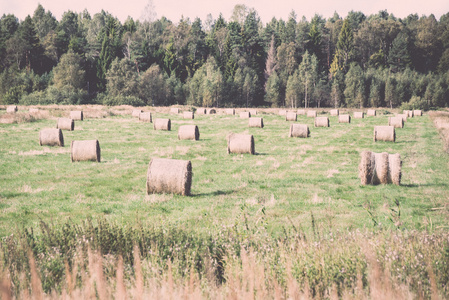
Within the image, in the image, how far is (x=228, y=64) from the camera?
112 meters

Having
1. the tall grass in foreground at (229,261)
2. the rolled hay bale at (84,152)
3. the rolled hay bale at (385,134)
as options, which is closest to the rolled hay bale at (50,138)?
the rolled hay bale at (84,152)

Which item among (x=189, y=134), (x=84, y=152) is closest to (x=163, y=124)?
(x=189, y=134)

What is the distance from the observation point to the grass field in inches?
351

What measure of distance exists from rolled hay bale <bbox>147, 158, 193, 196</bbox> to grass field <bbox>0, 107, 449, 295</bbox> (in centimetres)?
43

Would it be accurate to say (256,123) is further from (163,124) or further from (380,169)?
(380,169)

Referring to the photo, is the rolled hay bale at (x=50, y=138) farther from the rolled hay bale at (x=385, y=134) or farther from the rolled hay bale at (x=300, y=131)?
the rolled hay bale at (x=385, y=134)

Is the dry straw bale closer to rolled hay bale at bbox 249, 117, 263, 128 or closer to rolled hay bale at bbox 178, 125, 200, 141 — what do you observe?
rolled hay bale at bbox 178, 125, 200, 141

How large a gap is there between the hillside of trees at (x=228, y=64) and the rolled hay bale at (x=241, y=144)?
66.6 meters

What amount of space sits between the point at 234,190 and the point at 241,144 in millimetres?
8421

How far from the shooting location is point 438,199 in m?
11.8

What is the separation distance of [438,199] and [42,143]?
2136 cm

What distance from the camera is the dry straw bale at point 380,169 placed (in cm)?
1380

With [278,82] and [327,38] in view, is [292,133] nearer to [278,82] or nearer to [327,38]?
[278,82]

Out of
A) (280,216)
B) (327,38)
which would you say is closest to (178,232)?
(280,216)
